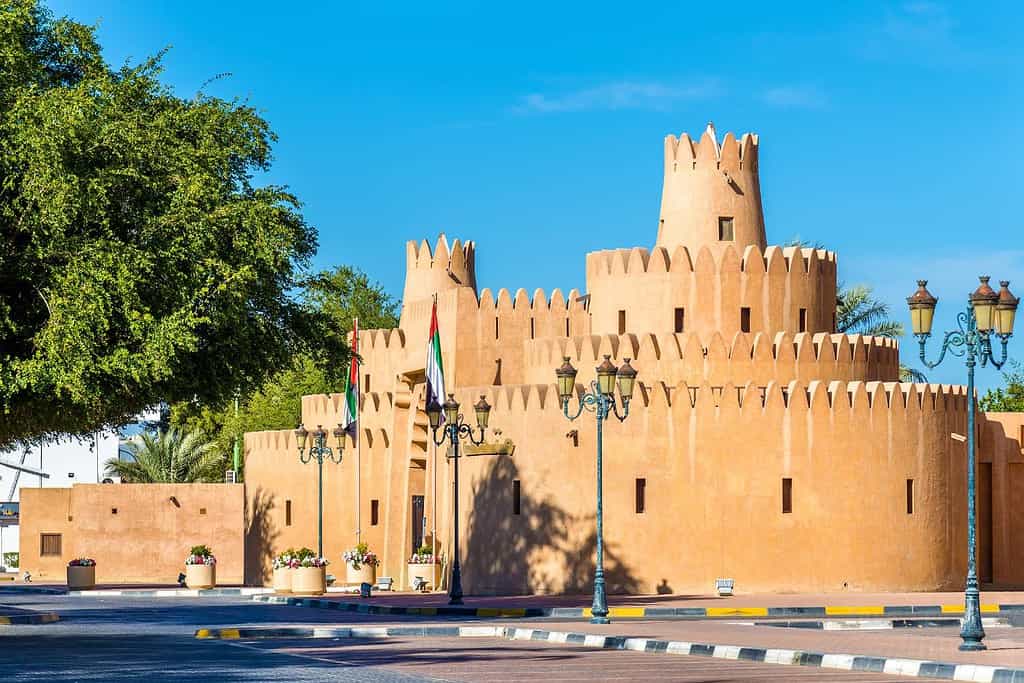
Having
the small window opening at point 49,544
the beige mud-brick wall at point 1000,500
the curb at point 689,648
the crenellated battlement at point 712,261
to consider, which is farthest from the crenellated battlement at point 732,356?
the small window opening at point 49,544

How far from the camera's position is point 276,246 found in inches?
985

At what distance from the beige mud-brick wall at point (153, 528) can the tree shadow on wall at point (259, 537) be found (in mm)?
4457

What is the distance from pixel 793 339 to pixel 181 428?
39269mm

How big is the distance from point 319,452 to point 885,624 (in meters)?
19.7

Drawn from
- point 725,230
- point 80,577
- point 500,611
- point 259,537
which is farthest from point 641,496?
point 80,577

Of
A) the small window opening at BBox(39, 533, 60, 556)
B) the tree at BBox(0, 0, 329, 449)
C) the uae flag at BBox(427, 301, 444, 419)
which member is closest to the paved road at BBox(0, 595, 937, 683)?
the tree at BBox(0, 0, 329, 449)

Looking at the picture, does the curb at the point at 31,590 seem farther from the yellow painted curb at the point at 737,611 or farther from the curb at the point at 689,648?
the curb at the point at 689,648

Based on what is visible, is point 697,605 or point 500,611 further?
point 697,605

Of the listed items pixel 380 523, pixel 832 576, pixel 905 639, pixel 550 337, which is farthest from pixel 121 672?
pixel 380 523

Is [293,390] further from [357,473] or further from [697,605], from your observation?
[697,605]

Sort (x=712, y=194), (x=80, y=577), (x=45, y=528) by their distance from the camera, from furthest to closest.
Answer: (x=45, y=528)
(x=80, y=577)
(x=712, y=194)

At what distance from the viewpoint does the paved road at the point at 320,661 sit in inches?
701

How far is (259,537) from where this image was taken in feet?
169

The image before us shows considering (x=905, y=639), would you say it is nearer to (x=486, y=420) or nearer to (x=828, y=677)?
(x=828, y=677)
